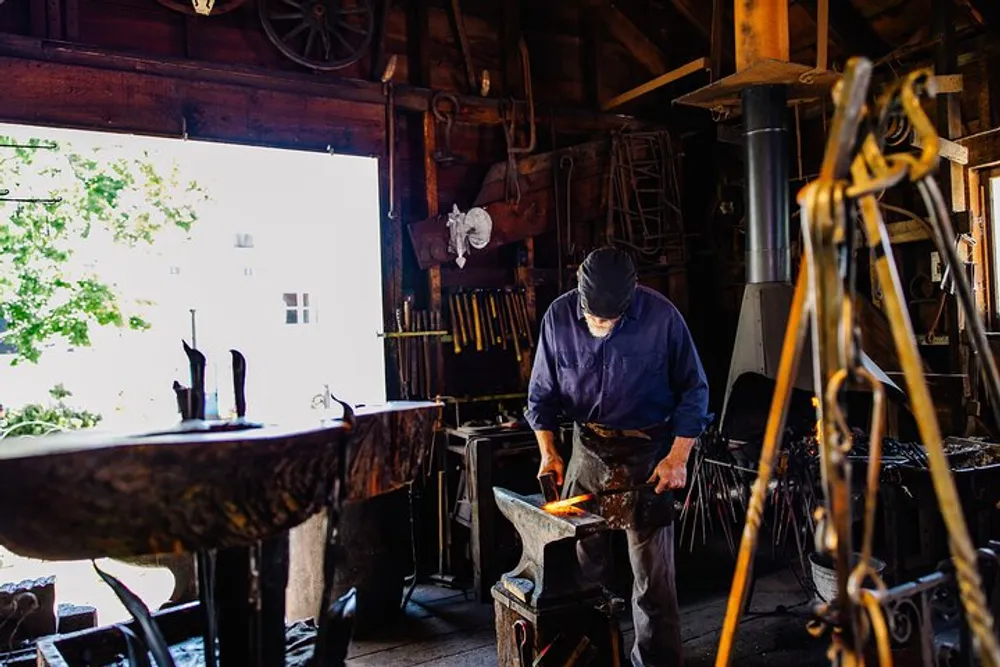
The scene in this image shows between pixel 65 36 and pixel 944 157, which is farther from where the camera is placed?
pixel 944 157

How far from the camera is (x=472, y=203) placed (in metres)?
5.38

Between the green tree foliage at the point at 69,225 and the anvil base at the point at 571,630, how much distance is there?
13.3ft

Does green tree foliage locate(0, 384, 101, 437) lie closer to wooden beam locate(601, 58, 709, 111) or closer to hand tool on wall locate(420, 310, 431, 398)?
hand tool on wall locate(420, 310, 431, 398)

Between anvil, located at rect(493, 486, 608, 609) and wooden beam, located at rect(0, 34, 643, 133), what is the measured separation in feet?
10.4

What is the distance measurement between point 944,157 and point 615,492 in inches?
127

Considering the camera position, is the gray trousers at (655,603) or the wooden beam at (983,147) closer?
the gray trousers at (655,603)

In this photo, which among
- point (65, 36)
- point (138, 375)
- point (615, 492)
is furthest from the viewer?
point (138, 375)

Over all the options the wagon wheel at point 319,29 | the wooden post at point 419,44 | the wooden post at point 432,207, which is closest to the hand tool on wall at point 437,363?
the wooden post at point 432,207

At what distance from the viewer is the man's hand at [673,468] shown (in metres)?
3.08

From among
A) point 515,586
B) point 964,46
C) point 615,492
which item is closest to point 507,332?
point 615,492

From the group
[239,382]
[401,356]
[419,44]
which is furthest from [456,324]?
[239,382]

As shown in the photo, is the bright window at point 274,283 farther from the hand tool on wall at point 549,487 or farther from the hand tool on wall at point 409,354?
the hand tool on wall at point 549,487

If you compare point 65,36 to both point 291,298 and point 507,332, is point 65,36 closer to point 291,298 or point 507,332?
point 291,298

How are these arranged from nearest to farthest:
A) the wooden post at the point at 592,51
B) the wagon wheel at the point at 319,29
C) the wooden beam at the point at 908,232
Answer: the wagon wheel at the point at 319,29
the wooden beam at the point at 908,232
the wooden post at the point at 592,51
